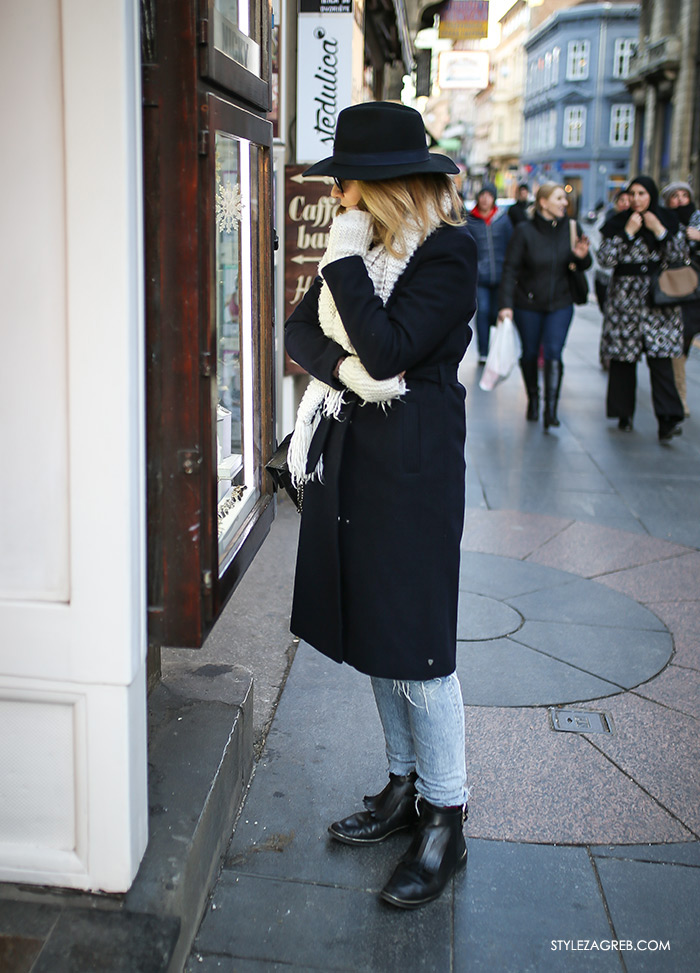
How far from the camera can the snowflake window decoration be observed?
2436 mm

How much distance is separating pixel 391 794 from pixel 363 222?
1.52 m

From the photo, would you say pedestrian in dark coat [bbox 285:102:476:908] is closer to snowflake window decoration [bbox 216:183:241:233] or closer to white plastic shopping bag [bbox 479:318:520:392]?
snowflake window decoration [bbox 216:183:241:233]

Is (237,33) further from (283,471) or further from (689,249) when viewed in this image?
(689,249)

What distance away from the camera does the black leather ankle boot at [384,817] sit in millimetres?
2707

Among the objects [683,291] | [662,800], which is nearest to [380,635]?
[662,800]

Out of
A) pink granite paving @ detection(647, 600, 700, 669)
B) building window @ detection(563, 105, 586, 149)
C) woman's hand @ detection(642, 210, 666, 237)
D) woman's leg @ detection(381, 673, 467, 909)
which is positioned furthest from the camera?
building window @ detection(563, 105, 586, 149)

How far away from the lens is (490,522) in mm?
5820

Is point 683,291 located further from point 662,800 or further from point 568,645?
point 662,800

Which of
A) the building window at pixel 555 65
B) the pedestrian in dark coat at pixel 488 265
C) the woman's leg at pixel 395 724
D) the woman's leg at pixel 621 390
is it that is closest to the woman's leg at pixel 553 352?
the woman's leg at pixel 621 390

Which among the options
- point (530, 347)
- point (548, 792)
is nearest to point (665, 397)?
point (530, 347)

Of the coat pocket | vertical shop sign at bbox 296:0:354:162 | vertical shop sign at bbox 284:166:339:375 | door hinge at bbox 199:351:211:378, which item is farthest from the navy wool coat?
vertical shop sign at bbox 296:0:354:162

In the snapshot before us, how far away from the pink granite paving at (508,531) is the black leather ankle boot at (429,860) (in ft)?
9.03

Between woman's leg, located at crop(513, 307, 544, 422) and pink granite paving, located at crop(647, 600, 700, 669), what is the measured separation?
12.6 ft

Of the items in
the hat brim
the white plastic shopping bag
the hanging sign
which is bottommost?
the white plastic shopping bag
